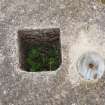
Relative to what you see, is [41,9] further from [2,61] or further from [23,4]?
[2,61]

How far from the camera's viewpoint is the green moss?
2.98m

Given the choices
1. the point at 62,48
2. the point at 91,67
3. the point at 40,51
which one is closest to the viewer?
the point at 91,67

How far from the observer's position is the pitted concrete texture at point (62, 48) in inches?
102

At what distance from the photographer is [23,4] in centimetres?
275

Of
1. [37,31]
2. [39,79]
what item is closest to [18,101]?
[39,79]

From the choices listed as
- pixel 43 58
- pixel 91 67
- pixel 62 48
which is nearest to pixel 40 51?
pixel 43 58

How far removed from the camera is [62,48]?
8.73 ft

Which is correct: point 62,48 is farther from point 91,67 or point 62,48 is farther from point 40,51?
point 40,51

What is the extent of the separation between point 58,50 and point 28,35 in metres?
0.36

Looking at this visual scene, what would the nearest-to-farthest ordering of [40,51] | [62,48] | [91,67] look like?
[91,67], [62,48], [40,51]

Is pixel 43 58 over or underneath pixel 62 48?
underneath

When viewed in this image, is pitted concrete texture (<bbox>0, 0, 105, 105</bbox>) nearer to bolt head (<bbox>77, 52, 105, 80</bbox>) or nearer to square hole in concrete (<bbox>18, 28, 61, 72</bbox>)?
bolt head (<bbox>77, 52, 105, 80</bbox>)

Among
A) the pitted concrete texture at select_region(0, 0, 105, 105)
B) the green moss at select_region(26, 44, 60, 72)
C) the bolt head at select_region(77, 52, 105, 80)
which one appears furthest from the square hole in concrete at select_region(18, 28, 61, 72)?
the bolt head at select_region(77, 52, 105, 80)

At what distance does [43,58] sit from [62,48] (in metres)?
0.43
